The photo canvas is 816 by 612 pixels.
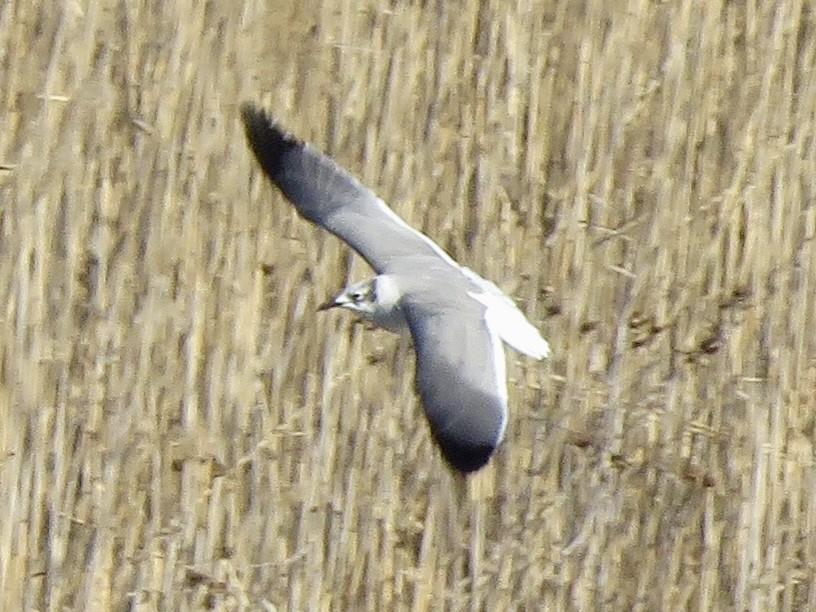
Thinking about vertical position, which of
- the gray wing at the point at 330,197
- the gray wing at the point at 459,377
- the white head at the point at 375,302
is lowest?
the gray wing at the point at 459,377

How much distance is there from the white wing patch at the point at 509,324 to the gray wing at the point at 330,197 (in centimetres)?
9

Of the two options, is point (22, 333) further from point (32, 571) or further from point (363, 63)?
point (363, 63)

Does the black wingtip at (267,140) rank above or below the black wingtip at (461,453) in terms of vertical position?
above

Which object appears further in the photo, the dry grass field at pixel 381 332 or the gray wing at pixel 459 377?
the dry grass field at pixel 381 332

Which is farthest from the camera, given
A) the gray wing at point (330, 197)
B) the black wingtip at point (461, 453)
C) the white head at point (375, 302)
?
the gray wing at point (330, 197)

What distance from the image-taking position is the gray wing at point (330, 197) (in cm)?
370

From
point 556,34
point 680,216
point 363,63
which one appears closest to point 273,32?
point 363,63

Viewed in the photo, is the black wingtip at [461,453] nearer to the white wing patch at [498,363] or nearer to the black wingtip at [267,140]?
the white wing patch at [498,363]

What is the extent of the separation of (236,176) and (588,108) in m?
0.55

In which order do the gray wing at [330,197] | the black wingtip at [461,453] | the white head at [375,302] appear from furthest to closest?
1. the gray wing at [330,197]
2. the white head at [375,302]
3. the black wingtip at [461,453]

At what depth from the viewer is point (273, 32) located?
3.91 m

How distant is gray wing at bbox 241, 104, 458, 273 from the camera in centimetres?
370

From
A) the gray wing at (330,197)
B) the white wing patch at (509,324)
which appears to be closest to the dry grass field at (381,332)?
the gray wing at (330,197)

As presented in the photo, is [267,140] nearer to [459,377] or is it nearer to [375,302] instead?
[375,302]
